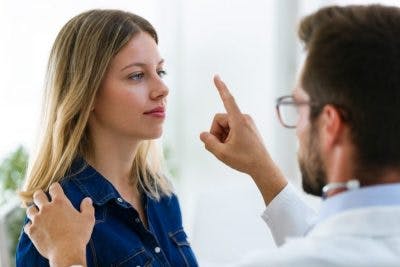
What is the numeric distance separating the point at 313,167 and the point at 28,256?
2.28 feet

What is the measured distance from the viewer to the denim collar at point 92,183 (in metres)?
1.61

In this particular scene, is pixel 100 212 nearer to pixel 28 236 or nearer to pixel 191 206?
pixel 28 236

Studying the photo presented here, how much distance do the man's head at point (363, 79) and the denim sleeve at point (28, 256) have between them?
0.71 metres

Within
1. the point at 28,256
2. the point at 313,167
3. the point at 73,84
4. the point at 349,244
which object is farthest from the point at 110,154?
the point at 349,244

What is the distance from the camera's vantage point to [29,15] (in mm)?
3137

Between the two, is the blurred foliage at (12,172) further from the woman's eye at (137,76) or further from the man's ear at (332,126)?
the man's ear at (332,126)

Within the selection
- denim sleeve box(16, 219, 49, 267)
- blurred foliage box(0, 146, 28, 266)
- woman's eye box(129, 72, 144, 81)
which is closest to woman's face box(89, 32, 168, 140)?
woman's eye box(129, 72, 144, 81)

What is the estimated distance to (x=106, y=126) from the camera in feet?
5.51

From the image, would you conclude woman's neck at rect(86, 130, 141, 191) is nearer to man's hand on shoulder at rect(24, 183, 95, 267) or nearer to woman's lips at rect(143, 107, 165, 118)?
woman's lips at rect(143, 107, 165, 118)

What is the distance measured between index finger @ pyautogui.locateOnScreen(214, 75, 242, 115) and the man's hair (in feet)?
1.34

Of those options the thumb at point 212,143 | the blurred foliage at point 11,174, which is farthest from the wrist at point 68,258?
the blurred foliage at point 11,174

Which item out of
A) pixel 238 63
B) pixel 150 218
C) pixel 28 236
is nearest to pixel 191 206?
pixel 238 63

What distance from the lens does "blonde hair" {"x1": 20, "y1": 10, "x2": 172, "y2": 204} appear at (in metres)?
1.61

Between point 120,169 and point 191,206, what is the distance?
74.4 inches
